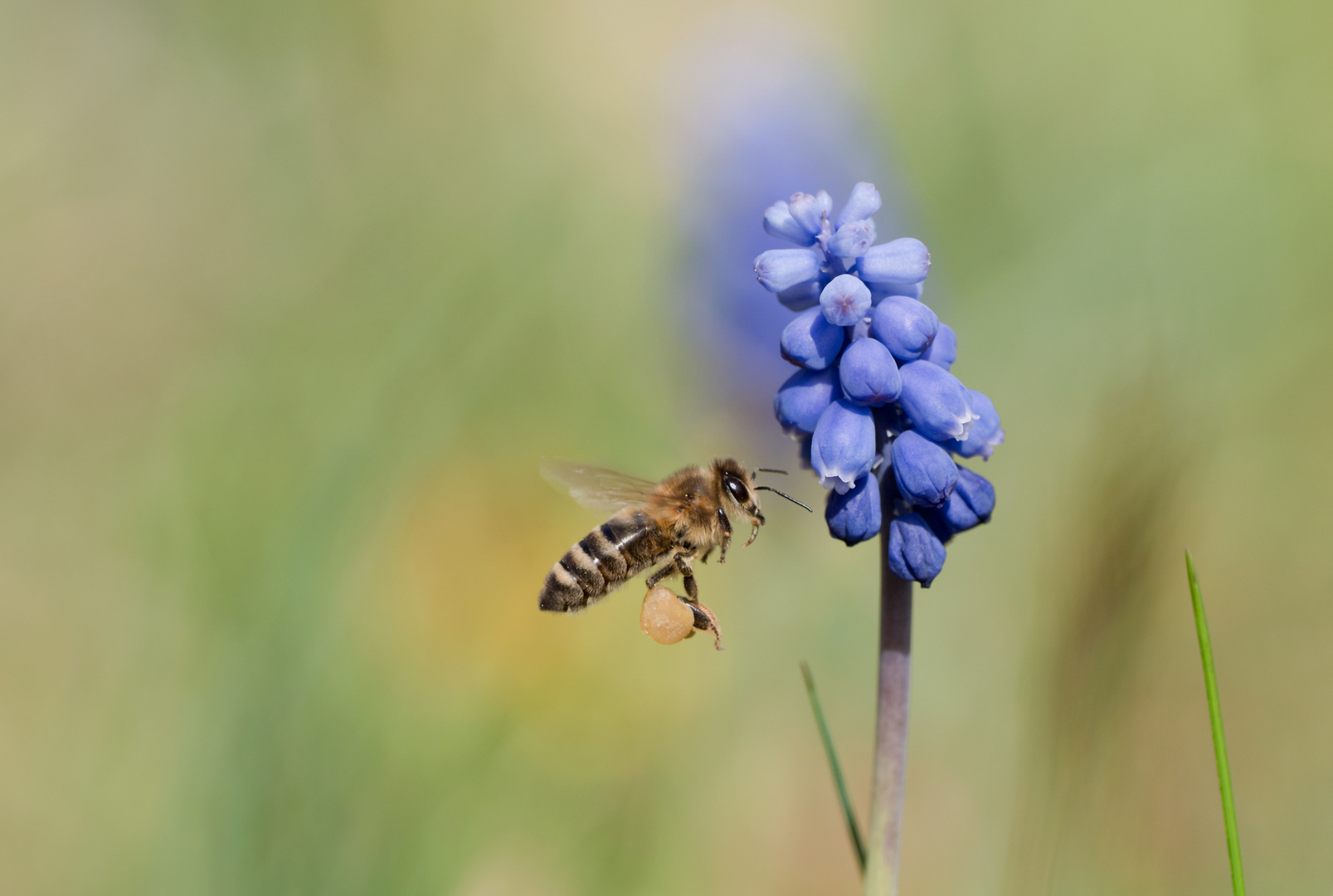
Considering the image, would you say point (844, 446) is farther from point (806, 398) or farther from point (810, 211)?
point (810, 211)

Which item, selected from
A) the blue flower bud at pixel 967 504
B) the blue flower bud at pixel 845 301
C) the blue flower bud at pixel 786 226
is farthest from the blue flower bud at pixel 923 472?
the blue flower bud at pixel 786 226

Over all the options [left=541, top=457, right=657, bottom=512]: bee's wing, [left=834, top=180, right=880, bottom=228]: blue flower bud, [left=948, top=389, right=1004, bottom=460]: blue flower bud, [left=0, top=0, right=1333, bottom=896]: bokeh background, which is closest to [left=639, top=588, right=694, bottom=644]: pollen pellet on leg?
[left=948, top=389, right=1004, bottom=460]: blue flower bud

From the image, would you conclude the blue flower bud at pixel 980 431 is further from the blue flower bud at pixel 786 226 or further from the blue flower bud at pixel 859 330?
the blue flower bud at pixel 786 226

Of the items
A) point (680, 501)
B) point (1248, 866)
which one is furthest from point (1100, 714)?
point (1248, 866)

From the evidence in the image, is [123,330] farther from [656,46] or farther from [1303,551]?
[1303,551]

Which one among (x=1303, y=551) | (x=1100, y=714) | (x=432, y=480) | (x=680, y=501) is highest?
(x=1303, y=551)

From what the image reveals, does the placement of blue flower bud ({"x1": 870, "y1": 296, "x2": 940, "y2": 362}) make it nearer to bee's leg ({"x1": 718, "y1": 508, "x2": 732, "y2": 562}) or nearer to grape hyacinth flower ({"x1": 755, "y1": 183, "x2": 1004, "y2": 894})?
grape hyacinth flower ({"x1": 755, "y1": 183, "x2": 1004, "y2": 894})

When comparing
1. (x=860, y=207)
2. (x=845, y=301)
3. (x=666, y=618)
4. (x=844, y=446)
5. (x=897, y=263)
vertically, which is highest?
(x=860, y=207)

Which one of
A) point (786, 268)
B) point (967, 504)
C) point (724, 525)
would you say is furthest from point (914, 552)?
point (724, 525)
